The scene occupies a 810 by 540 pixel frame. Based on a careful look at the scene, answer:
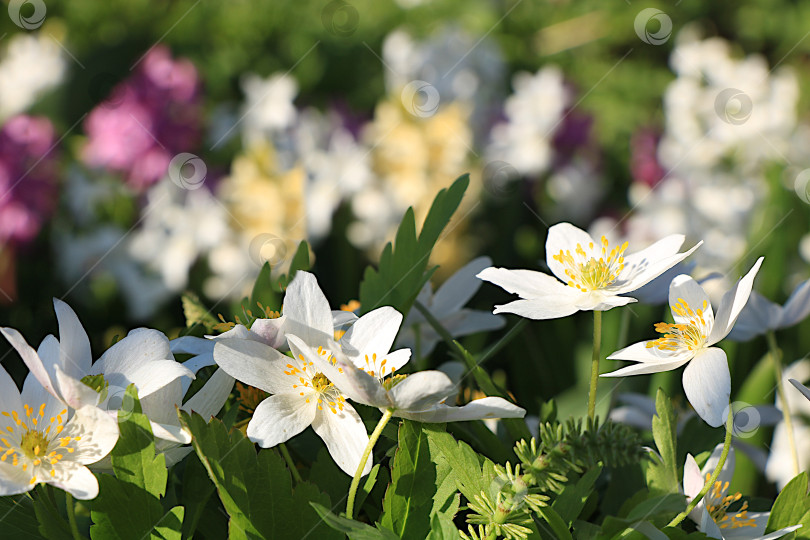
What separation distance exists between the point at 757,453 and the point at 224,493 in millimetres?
615

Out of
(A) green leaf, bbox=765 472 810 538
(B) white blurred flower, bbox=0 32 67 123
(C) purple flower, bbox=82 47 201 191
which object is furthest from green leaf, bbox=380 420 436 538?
(B) white blurred flower, bbox=0 32 67 123

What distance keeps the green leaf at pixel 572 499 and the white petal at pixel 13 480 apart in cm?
31

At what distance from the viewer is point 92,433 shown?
46 centimetres

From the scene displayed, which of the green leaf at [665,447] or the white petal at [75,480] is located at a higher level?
the white petal at [75,480]

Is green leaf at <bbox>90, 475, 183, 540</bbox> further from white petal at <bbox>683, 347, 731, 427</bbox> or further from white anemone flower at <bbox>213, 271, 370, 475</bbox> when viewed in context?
white petal at <bbox>683, 347, 731, 427</bbox>

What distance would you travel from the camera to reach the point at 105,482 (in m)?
0.47

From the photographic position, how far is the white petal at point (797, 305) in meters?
0.70

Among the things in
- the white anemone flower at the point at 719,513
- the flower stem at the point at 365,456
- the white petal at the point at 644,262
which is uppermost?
the white petal at the point at 644,262

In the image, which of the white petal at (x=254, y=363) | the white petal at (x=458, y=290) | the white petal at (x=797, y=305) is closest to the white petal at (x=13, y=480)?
the white petal at (x=254, y=363)

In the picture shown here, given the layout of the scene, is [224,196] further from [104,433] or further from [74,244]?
[104,433]

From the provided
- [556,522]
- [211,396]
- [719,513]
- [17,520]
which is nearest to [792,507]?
[719,513]

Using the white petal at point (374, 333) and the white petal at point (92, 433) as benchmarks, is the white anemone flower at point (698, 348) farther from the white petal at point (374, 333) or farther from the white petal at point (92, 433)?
the white petal at point (92, 433)

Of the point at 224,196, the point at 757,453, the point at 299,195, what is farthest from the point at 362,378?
the point at 224,196

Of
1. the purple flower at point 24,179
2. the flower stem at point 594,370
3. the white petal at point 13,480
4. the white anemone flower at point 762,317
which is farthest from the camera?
the purple flower at point 24,179
